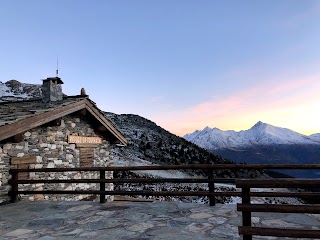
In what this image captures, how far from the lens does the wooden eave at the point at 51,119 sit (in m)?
8.78

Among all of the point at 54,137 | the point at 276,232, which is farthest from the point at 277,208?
the point at 54,137

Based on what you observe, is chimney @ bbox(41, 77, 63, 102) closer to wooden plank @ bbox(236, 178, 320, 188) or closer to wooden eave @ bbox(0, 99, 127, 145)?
wooden eave @ bbox(0, 99, 127, 145)

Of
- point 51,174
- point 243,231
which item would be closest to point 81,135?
point 51,174

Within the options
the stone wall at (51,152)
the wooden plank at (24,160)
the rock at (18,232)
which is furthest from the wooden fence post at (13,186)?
the rock at (18,232)

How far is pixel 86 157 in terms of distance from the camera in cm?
1326

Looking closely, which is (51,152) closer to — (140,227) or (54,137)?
(54,137)

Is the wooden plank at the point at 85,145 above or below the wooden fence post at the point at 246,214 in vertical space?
above

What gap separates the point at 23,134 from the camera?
10.0 metres

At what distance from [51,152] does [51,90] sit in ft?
10.4

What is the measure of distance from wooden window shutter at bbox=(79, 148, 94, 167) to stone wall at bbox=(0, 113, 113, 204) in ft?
0.89

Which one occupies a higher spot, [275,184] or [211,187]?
[275,184]

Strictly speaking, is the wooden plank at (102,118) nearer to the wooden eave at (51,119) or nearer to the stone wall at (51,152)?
the wooden eave at (51,119)

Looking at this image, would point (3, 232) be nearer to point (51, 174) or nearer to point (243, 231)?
point (243, 231)

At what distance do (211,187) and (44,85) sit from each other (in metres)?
9.03
